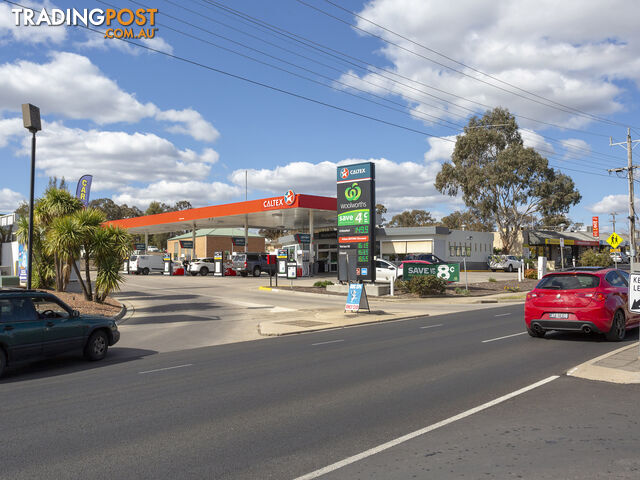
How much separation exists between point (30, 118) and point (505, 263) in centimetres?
4784

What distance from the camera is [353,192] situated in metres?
29.3

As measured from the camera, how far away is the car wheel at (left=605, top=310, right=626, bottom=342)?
11.4 meters

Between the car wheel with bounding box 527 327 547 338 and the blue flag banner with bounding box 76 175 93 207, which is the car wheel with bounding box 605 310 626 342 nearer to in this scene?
the car wheel with bounding box 527 327 547 338

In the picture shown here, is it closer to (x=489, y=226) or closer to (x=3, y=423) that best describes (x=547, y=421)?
(x=3, y=423)

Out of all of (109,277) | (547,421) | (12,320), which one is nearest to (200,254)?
A: (109,277)

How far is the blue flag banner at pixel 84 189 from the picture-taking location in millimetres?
23953

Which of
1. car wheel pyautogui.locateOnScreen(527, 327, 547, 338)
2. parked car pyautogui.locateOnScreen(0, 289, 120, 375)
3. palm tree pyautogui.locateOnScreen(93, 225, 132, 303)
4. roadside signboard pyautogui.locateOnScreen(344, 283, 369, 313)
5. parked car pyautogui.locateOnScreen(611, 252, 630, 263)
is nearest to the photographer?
parked car pyautogui.locateOnScreen(0, 289, 120, 375)

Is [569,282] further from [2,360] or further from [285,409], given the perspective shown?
[2,360]

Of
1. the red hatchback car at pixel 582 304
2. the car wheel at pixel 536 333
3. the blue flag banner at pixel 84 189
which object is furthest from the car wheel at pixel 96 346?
the blue flag banner at pixel 84 189

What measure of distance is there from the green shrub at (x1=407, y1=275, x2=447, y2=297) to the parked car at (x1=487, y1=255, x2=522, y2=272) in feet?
95.3

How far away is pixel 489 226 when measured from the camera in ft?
281

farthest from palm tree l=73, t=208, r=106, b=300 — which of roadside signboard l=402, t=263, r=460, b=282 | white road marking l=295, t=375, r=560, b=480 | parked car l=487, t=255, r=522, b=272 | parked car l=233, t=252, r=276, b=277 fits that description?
parked car l=487, t=255, r=522, b=272

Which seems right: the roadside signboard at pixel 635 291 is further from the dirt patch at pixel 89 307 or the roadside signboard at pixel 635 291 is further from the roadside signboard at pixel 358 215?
the roadside signboard at pixel 358 215

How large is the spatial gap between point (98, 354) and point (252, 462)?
24.0ft
